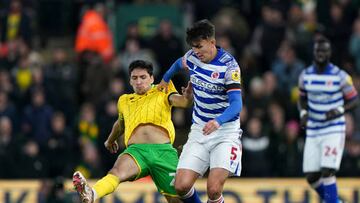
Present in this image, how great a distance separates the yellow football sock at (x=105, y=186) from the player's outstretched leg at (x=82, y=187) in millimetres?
194

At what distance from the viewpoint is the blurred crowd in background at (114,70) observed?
74.5ft

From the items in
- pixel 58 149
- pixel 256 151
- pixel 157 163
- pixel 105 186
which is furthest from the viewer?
pixel 58 149

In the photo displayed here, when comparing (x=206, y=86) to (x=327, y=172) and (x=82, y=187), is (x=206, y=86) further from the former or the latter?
(x=327, y=172)

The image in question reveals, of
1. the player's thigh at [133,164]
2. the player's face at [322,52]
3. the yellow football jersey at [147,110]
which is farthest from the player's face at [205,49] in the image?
the player's face at [322,52]

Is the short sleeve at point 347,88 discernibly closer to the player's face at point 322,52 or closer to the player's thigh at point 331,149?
the player's face at point 322,52

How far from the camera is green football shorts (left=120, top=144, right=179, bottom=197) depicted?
16312 mm

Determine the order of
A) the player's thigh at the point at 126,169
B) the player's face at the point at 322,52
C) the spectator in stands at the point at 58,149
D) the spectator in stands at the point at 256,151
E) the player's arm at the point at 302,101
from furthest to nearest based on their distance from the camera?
the spectator in stands at the point at 58,149 → the spectator in stands at the point at 256,151 → the player's arm at the point at 302,101 → the player's face at the point at 322,52 → the player's thigh at the point at 126,169

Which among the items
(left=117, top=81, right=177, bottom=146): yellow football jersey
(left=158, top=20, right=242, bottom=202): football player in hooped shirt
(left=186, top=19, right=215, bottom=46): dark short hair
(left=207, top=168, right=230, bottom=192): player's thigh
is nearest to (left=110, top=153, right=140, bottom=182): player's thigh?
(left=117, top=81, right=177, bottom=146): yellow football jersey

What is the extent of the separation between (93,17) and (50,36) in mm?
2112

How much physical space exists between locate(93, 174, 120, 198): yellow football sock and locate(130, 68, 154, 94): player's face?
1216 mm

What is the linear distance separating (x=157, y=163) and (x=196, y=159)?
57cm

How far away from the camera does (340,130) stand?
1895 centimetres

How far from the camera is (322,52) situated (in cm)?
1870

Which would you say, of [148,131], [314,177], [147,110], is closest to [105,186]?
[148,131]
